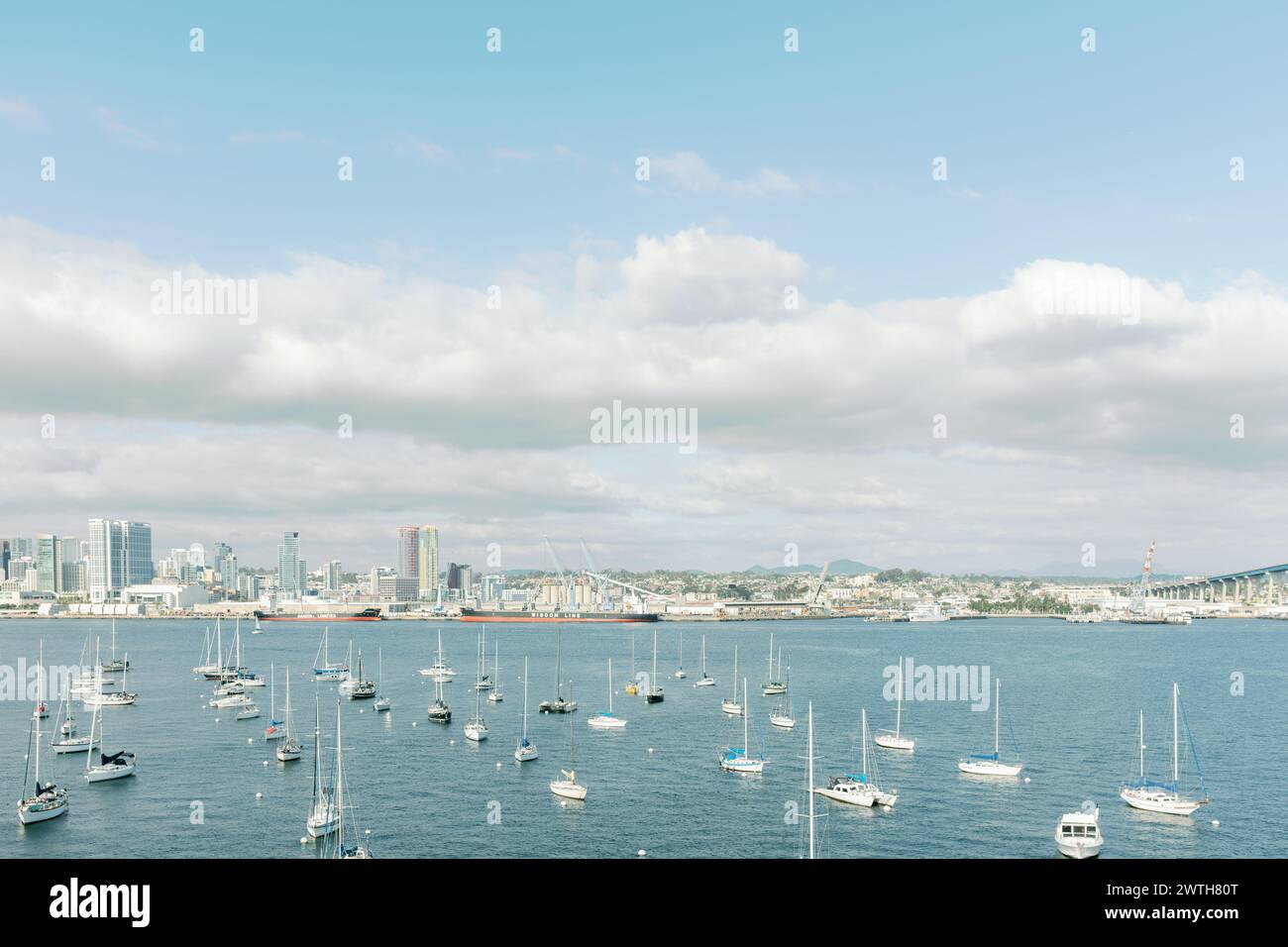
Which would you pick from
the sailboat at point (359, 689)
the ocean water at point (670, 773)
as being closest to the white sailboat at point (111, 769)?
the ocean water at point (670, 773)

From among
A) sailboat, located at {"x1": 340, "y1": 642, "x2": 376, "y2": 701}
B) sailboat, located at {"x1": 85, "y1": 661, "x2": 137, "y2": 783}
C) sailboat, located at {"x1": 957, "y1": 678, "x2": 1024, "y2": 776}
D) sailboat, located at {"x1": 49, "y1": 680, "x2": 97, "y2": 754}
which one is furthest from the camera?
sailboat, located at {"x1": 340, "y1": 642, "x2": 376, "y2": 701}

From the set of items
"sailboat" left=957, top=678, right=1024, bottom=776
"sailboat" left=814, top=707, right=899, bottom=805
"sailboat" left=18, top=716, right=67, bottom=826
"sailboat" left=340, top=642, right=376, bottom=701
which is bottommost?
"sailboat" left=340, top=642, right=376, bottom=701

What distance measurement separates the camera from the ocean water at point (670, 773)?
99.6 ft

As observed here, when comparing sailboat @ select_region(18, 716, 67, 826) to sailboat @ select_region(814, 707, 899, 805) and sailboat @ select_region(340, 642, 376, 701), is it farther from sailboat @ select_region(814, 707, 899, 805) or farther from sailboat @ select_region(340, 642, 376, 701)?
sailboat @ select_region(340, 642, 376, 701)

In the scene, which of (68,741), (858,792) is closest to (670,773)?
(858,792)

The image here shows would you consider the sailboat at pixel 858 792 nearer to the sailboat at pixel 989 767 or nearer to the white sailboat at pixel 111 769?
the sailboat at pixel 989 767

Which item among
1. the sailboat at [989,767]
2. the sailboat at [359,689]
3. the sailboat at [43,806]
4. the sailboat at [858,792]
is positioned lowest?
the sailboat at [359,689]

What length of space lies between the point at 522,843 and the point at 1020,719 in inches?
1476

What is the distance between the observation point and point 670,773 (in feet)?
133

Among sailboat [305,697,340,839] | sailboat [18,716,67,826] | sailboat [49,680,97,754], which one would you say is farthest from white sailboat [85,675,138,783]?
sailboat [305,697,340,839]

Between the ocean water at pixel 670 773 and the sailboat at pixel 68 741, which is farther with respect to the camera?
the sailboat at pixel 68 741

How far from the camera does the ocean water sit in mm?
30344
